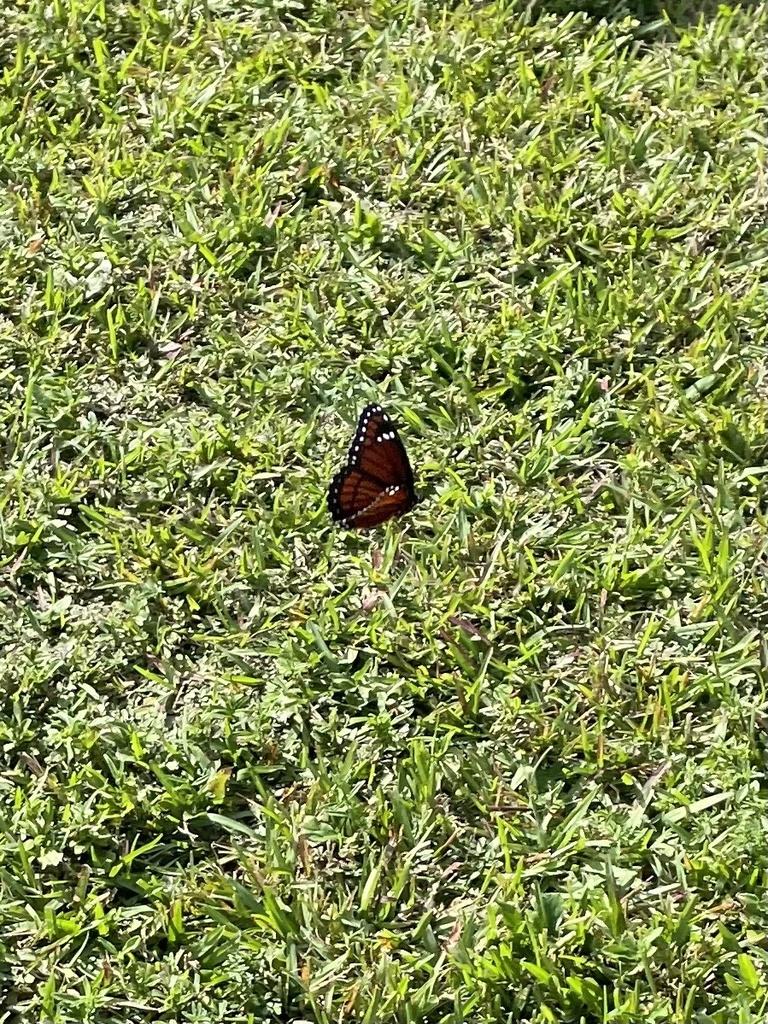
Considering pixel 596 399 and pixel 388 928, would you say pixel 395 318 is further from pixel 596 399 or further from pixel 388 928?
pixel 388 928

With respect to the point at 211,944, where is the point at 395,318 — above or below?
above

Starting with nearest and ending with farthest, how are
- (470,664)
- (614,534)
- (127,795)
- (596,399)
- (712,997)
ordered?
(712,997) → (127,795) → (470,664) → (614,534) → (596,399)

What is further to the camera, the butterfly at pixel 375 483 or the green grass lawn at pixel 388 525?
the butterfly at pixel 375 483

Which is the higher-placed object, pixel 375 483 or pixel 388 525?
pixel 375 483

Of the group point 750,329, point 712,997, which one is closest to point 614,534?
point 750,329
